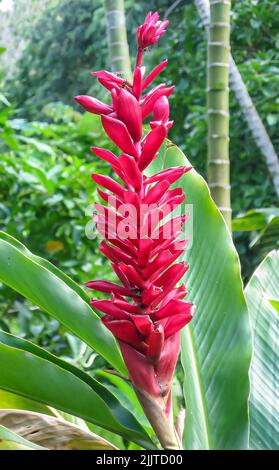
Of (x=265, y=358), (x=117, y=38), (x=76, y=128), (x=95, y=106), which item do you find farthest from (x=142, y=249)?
(x=76, y=128)

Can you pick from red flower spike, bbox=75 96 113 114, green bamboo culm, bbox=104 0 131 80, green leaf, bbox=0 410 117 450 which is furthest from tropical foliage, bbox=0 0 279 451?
green bamboo culm, bbox=104 0 131 80

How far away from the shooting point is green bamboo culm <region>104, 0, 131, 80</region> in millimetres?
1504

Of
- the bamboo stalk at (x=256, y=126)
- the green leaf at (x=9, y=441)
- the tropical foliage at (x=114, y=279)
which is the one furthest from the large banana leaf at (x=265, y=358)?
the bamboo stalk at (x=256, y=126)

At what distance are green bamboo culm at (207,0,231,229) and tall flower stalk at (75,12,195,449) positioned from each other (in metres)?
0.57

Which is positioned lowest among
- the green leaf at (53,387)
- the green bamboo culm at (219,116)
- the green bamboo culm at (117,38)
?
the green leaf at (53,387)

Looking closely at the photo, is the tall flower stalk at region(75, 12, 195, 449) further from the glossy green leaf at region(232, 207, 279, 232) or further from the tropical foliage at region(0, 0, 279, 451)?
the glossy green leaf at region(232, 207, 279, 232)

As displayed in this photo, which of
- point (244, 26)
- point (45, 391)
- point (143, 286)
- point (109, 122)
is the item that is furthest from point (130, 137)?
point (244, 26)

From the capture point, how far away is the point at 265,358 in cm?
91

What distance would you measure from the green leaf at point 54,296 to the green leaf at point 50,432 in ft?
0.34

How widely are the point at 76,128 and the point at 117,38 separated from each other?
1.44 metres

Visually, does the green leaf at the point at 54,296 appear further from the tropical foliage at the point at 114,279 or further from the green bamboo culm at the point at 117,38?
the green bamboo culm at the point at 117,38

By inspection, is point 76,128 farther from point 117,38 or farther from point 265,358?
point 265,358

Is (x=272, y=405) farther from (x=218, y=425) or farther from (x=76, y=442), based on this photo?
(x=76, y=442)

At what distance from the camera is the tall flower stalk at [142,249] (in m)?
0.73
